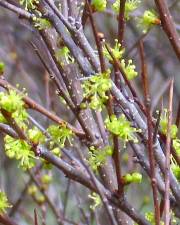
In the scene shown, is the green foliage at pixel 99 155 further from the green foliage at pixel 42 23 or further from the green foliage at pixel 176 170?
the green foliage at pixel 42 23

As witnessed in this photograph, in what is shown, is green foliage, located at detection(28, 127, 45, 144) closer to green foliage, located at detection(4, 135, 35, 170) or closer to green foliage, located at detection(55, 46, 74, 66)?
green foliage, located at detection(4, 135, 35, 170)

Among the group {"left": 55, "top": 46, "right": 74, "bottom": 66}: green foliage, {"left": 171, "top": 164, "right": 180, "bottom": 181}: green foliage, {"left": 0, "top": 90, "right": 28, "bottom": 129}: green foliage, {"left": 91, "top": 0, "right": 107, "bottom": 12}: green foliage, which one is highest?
{"left": 91, "top": 0, "right": 107, "bottom": 12}: green foliage

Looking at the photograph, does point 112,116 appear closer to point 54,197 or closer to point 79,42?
point 79,42

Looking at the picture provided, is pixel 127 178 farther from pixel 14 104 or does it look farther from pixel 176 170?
pixel 14 104

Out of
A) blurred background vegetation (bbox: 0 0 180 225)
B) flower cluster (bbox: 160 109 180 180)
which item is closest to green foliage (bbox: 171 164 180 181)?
flower cluster (bbox: 160 109 180 180)

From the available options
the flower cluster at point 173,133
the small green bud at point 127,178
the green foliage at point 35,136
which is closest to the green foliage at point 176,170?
the flower cluster at point 173,133

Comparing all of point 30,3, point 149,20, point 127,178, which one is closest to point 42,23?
point 30,3

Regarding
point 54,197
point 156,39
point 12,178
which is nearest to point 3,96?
point 54,197
